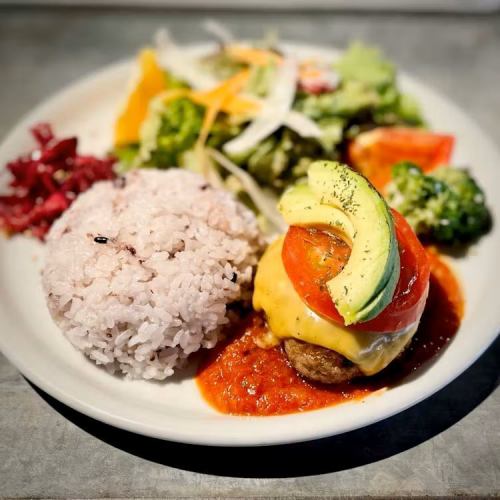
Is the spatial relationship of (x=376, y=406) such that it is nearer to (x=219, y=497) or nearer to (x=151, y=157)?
(x=219, y=497)

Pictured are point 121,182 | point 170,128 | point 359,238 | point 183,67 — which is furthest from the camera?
point 183,67

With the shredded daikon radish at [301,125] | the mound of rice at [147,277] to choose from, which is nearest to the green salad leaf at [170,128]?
the shredded daikon radish at [301,125]

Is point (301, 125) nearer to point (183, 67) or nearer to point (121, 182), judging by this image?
point (183, 67)

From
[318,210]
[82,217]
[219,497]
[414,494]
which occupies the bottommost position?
[219,497]

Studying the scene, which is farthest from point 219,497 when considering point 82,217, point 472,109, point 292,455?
point 472,109

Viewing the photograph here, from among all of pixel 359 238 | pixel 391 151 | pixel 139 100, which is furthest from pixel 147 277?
pixel 391 151

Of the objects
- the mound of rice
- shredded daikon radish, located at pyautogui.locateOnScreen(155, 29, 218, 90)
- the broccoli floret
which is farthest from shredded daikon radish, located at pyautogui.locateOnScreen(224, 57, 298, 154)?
the broccoli floret

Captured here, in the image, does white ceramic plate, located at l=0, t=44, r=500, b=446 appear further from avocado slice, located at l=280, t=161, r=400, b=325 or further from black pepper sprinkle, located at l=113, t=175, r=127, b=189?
black pepper sprinkle, located at l=113, t=175, r=127, b=189
